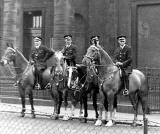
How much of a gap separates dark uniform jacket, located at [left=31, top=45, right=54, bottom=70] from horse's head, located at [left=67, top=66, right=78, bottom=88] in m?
1.34

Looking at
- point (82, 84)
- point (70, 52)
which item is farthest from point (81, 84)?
point (70, 52)

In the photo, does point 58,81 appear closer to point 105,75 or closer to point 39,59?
point 39,59

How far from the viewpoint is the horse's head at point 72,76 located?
1575 centimetres

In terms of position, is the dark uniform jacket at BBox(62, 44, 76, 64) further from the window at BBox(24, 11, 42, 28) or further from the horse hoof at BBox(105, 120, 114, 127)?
the window at BBox(24, 11, 42, 28)

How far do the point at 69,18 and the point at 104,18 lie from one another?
5.57 meters

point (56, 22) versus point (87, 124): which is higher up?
point (56, 22)

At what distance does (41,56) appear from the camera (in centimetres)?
1689

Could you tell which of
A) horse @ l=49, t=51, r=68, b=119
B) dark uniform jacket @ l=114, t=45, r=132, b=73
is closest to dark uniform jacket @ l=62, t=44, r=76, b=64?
horse @ l=49, t=51, r=68, b=119

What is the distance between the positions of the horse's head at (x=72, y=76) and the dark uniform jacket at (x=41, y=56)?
1.34 m

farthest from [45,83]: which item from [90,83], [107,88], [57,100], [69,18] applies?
[69,18]

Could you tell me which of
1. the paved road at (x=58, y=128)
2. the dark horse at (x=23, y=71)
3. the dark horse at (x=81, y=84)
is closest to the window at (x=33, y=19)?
the dark horse at (x=23, y=71)

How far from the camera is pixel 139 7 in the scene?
1035 inches

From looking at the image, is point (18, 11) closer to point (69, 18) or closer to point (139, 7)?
Result: point (69, 18)

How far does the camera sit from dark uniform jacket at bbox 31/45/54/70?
16.8m
